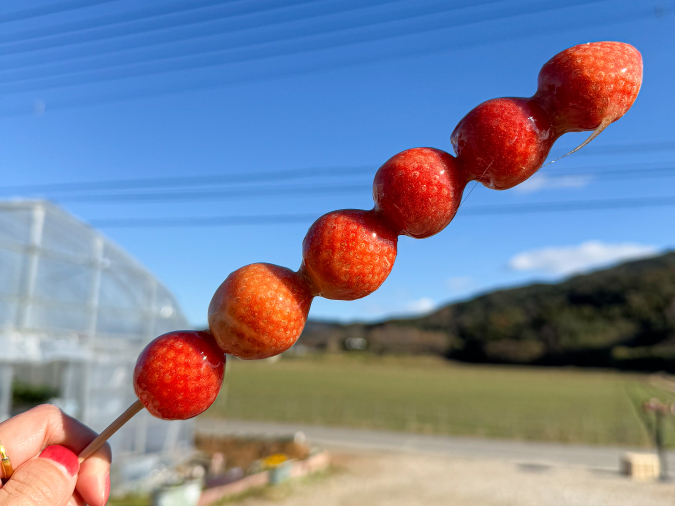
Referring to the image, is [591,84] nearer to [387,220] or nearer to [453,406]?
[387,220]

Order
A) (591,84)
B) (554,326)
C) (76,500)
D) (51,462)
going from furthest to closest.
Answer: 1. (554,326)
2. (76,500)
3. (51,462)
4. (591,84)

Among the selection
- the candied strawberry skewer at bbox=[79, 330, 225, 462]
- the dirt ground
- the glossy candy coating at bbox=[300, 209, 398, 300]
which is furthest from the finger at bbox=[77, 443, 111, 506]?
the dirt ground

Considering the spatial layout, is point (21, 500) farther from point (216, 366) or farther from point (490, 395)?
point (490, 395)

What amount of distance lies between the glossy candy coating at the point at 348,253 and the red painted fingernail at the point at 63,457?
718 millimetres

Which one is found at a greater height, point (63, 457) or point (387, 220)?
point (387, 220)

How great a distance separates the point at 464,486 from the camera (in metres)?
11.1

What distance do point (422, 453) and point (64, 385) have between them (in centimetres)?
967

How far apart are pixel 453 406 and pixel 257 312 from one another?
28112 mm

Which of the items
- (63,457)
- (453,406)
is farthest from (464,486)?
(453,406)

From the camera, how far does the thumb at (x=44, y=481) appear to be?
1123mm

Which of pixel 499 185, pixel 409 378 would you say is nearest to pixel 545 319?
pixel 409 378

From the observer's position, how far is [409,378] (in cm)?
4703

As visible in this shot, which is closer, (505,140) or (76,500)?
(505,140)

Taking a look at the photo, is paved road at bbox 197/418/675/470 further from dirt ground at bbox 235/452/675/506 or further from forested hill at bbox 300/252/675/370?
forested hill at bbox 300/252/675/370
